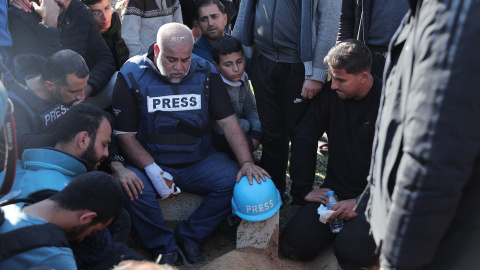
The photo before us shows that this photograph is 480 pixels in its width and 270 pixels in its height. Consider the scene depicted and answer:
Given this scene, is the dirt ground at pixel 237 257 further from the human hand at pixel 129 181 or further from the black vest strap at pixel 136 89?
the black vest strap at pixel 136 89

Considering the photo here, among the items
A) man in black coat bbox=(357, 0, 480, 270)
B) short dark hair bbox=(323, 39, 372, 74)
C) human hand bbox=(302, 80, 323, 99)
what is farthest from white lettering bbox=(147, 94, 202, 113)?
man in black coat bbox=(357, 0, 480, 270)

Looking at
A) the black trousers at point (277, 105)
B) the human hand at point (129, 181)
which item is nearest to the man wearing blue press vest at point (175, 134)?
the human hand at point (129, 181)

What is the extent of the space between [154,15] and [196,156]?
2.01 meters

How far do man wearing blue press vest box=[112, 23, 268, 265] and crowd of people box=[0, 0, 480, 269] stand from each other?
1cm

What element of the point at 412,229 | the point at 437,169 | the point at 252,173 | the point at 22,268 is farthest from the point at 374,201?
the point at 252,173

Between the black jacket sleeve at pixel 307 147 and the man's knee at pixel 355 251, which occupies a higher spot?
the black jacket sleeve at pixel 307 147

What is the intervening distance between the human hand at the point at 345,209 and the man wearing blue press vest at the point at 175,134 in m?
0.64

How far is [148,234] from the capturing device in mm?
3662

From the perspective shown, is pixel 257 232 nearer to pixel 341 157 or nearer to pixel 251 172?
pixel 251 172

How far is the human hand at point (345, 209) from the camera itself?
370 centimetres

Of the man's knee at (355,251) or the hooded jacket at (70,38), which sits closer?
the man's knee at (355,251)

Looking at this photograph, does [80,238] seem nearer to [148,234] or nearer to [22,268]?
[22,268]

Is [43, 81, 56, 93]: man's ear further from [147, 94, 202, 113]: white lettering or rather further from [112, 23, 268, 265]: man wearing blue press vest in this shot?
[147, 94, 202, 113]: white lettering

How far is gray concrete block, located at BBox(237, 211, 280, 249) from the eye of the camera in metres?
3.76
